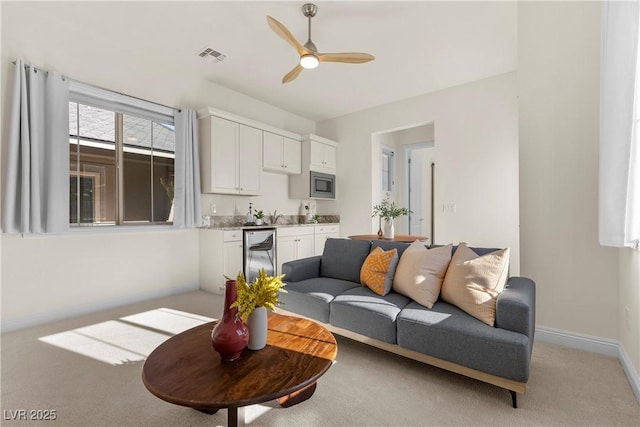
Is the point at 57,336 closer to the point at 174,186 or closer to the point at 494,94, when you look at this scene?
the point at 174,186

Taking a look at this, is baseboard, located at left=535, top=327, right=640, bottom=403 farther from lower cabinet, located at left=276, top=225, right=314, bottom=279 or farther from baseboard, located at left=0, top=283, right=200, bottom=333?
baseboard, located at left=0, top=283, right=200, bottom=333

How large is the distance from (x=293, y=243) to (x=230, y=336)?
11.2 ft

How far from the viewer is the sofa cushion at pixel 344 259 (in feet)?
9.17

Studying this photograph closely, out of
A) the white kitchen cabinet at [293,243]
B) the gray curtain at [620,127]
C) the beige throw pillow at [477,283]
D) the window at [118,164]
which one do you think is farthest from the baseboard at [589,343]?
the window at [118,164]

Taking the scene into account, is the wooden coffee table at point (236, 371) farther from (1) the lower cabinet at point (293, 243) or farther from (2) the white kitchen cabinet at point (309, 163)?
(2) the white kitchen cabinet at point (309, 163)

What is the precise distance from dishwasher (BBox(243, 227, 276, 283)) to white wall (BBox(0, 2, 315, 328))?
2.45 ft

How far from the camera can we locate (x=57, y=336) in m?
2.52

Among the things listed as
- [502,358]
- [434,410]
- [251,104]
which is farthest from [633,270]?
[251,104]

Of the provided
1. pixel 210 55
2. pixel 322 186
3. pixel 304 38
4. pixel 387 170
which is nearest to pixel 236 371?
pixel 304 38

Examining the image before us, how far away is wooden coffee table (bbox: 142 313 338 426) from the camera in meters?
1.07

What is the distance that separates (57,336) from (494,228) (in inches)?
198

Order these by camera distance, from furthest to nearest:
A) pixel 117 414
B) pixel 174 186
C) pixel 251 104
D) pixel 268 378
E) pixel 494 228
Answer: pixel 251 104
pixel 494 228
pixel 174 186
pixel 117 414
pixel 268 378

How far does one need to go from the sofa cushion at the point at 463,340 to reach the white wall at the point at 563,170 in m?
1.11

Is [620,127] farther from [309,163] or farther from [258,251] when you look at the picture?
[309,163]
